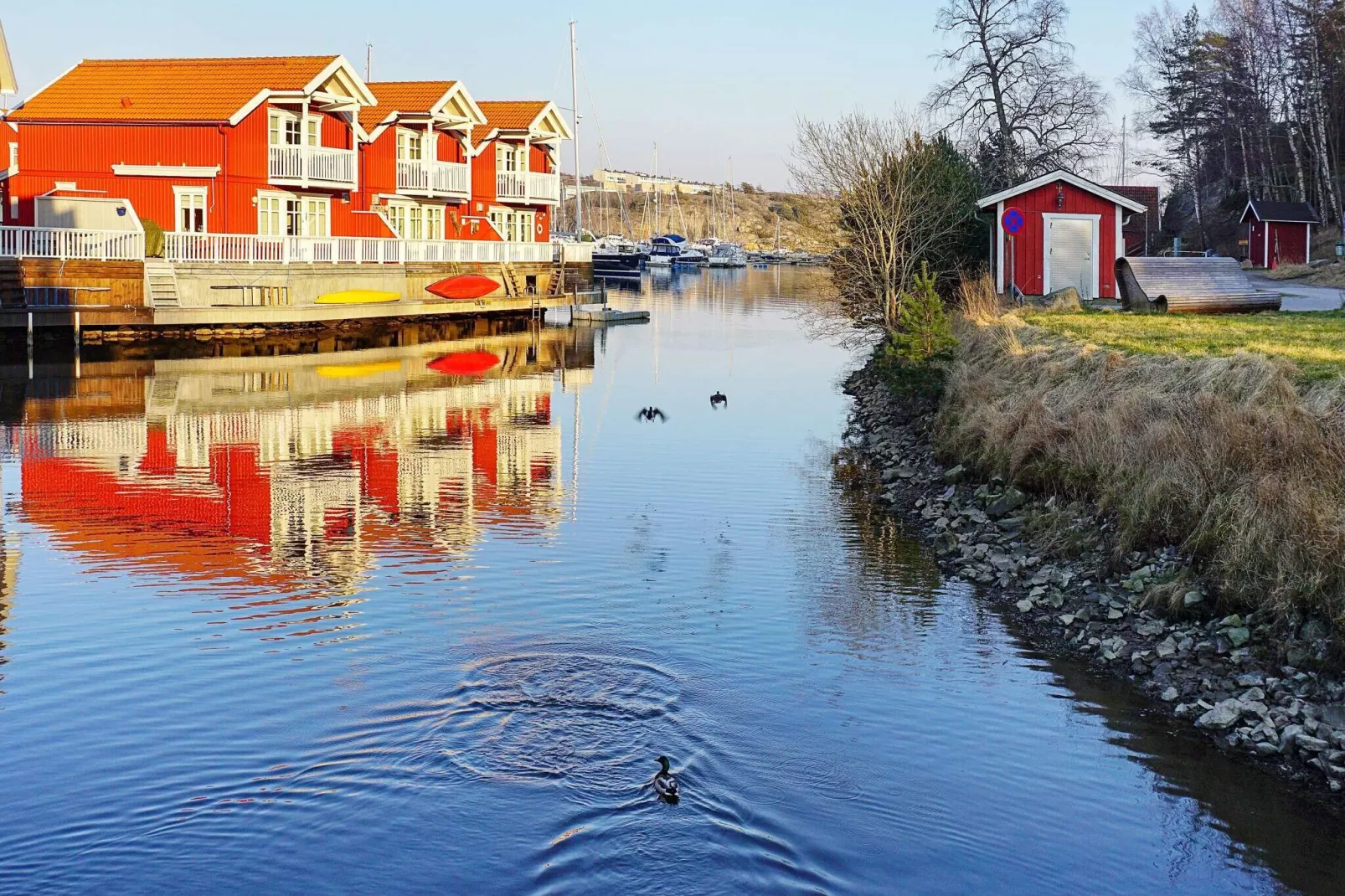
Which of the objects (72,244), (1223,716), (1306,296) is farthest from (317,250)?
(1223,716)

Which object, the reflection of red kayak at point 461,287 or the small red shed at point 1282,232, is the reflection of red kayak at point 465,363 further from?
the small red shed at point 1282,232

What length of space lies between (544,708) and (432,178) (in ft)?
161

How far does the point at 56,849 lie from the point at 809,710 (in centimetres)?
549

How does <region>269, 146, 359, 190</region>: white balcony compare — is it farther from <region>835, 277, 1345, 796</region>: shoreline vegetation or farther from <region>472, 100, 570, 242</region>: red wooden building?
<region>835, 277, 1345, 796</region>: shoreline vegetation

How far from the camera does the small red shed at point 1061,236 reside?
117 feet

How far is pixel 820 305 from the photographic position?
39000 millimetres

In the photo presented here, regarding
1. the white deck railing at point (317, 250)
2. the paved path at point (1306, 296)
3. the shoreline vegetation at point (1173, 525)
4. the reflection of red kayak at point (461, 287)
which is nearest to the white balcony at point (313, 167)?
the white deck railing at point (317, 250)

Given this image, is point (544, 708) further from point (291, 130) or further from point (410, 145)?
point (410, 145)

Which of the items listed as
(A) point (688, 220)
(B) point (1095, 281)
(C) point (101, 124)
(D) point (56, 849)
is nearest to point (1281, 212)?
(B) point (1095, 281)

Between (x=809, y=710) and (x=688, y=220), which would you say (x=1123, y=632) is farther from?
(x=688, y=220)

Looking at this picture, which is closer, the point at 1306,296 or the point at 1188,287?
the point at 1188,287

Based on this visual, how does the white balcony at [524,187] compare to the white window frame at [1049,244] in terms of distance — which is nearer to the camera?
the white window frame at [1049,244]

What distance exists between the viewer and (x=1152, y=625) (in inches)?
510

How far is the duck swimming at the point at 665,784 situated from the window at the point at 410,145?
50.0 metres
